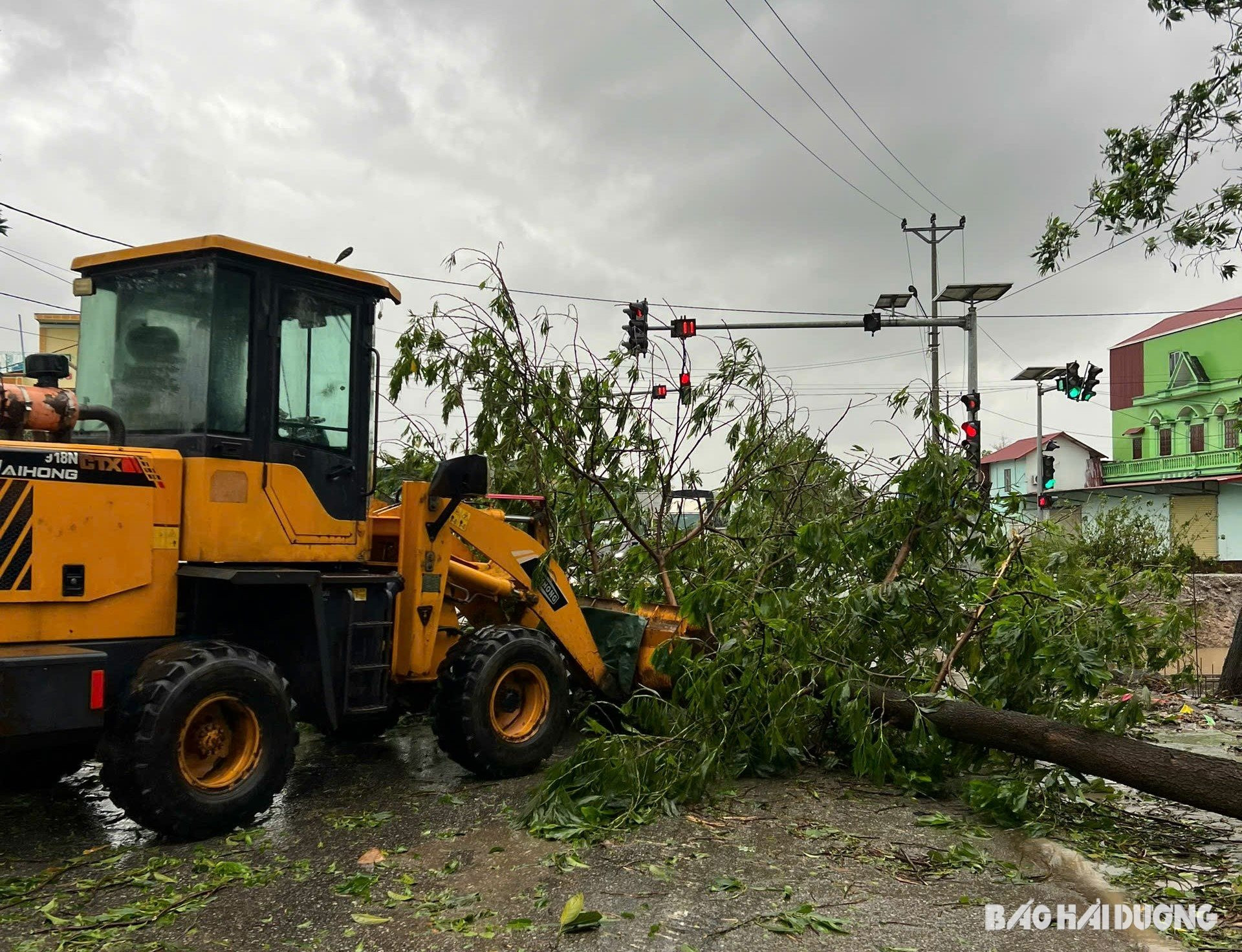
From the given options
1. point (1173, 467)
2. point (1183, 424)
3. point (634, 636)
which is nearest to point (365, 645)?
point (634, 636)

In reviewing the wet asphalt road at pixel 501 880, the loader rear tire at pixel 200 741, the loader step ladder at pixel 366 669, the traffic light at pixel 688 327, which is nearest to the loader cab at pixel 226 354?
the loader step ladder at pixel 366 669

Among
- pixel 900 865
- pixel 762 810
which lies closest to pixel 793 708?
pixel 762 810

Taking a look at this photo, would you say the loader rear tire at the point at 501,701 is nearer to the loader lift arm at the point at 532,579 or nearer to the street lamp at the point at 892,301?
the loader lift arm at the point at 532,579

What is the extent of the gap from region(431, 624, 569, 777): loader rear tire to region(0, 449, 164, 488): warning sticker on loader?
7.40 feet

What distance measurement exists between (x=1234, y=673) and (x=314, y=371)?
9697mm

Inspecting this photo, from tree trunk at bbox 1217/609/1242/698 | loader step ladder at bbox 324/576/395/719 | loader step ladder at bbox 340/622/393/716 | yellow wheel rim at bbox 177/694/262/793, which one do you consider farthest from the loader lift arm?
tree trunk at bbox 1217/609/1242/698

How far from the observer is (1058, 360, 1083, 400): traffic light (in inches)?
838

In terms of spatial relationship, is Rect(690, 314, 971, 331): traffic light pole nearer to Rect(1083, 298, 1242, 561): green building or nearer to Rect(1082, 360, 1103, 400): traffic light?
Rect(1082, 360, 1103, 400): traffic light

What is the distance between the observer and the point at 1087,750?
5566 mm

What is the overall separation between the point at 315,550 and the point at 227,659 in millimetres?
1054

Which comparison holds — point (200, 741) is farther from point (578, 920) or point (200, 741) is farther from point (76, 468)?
point (578, 920)

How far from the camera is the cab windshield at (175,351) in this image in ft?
19.3

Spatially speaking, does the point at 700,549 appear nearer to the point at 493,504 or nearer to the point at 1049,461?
the point at 493,504

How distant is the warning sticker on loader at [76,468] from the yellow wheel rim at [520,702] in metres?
2.60
